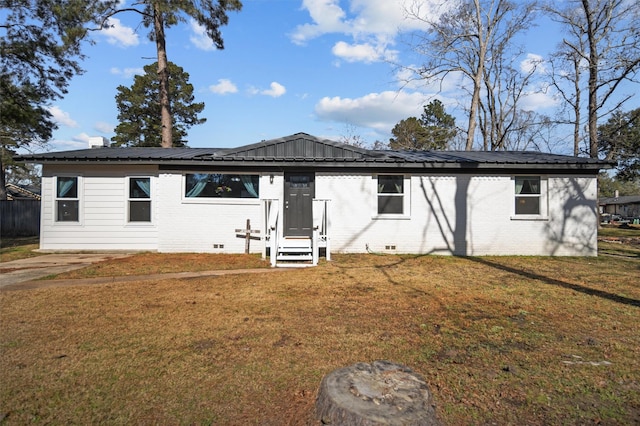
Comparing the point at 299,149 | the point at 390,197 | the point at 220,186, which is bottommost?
the point at 390,197

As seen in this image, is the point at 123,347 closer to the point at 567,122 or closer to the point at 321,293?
the point at 321,293

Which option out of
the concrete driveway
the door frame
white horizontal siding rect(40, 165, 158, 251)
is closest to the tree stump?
the concrete driveway

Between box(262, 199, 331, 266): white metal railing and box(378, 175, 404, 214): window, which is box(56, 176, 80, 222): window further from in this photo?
box(378, 175, 404, 214): window

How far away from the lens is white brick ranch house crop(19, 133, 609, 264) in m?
9.77

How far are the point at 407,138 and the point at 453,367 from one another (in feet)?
97.5

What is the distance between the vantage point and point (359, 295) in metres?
5.38

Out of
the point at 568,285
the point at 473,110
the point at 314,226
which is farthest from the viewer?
the point at 473,110

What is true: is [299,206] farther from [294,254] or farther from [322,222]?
[294,254]

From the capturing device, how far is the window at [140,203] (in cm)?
998

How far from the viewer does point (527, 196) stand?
9.95 meters

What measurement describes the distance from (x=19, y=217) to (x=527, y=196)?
22164mm

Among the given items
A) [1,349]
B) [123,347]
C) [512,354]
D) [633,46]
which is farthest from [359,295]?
[633,46]

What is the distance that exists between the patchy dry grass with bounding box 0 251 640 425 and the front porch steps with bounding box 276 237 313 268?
1.74 meters

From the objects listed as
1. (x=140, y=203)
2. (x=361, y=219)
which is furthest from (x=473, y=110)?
(x=140, y=203)
